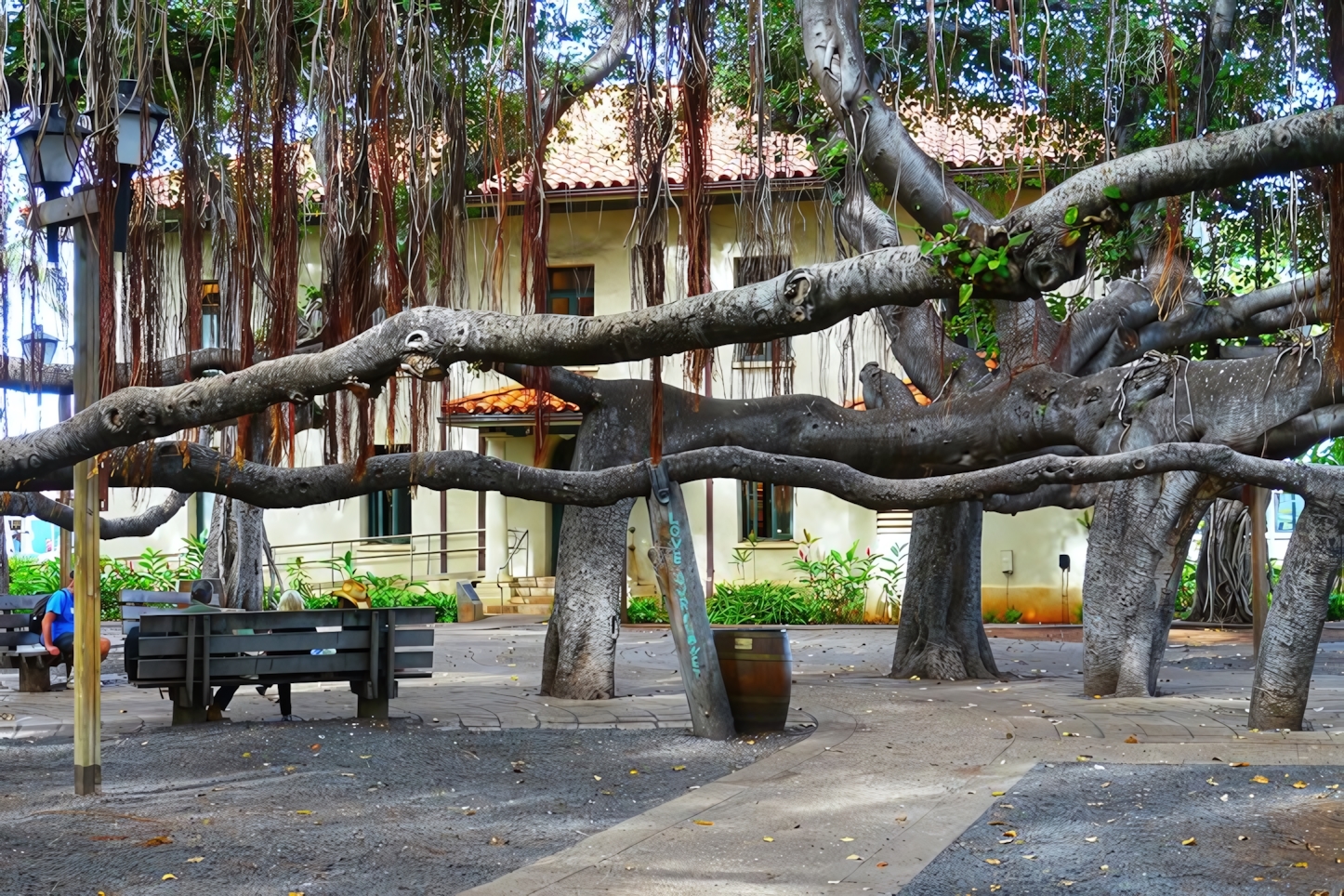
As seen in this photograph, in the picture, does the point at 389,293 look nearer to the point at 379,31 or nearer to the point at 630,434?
the point at 379,31

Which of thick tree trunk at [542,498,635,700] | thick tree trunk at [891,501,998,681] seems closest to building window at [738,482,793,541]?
thick tree trunk at [891,501,998,681]

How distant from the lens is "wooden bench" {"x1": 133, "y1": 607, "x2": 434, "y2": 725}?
380 inches

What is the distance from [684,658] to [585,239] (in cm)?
1601

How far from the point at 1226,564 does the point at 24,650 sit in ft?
57.1

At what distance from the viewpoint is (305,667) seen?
999 cm

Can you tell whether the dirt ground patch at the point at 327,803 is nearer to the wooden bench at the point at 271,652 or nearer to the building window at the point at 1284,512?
the wooden bench at the point at 271,652

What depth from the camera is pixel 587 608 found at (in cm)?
1198

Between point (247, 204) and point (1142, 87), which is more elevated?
point (1142, 87)

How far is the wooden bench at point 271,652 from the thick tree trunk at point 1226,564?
607 inches

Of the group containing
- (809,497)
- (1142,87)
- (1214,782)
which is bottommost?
(1214,782)

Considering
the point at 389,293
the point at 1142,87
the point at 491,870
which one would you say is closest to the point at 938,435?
the point at 1142,87

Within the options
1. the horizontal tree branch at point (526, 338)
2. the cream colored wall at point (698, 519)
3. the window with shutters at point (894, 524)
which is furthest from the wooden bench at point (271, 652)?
the window with shutters at point (894, 524)

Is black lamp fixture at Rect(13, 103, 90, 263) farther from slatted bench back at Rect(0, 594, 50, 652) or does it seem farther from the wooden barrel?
slatted bench back at Rect(0, 594, 50, 652)

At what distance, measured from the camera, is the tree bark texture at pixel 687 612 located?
9547 mm
